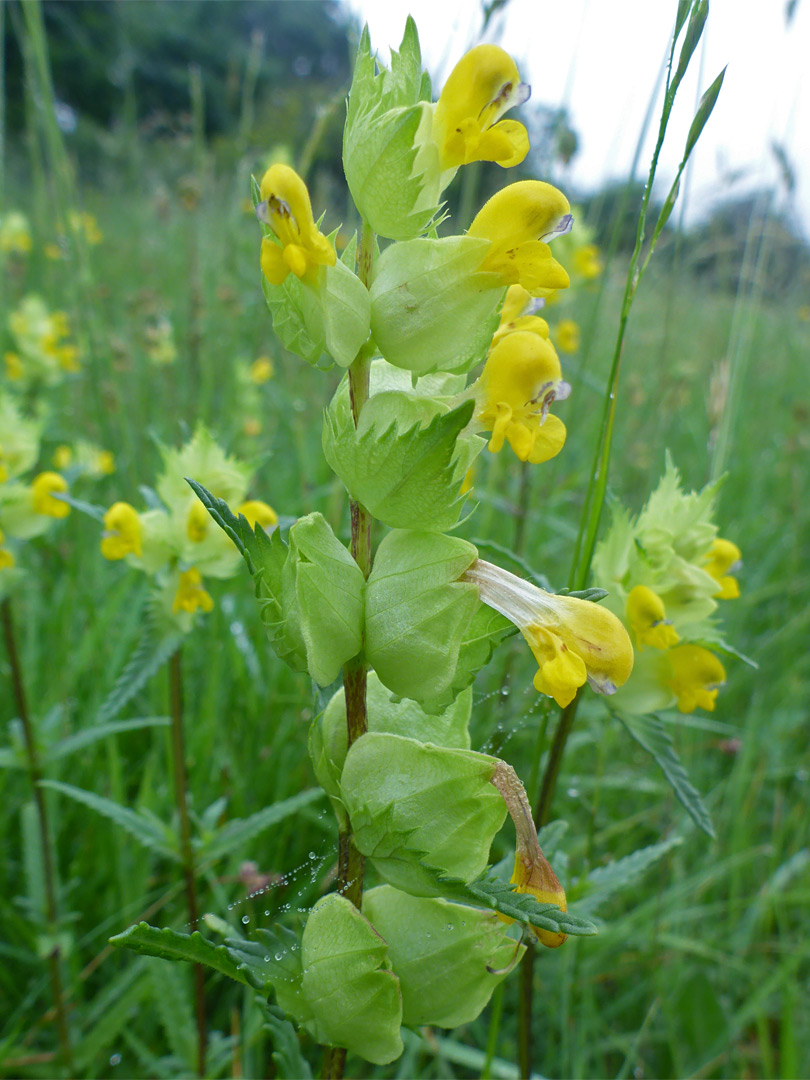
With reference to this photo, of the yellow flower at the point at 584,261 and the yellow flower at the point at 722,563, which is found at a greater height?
the yellow flower at the point at 584,261

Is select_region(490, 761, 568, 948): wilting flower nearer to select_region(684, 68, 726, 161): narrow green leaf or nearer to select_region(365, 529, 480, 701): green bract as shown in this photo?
select_region(365, 529, 480, 701): green bract

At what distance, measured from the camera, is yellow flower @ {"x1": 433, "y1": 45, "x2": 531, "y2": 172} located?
68cm

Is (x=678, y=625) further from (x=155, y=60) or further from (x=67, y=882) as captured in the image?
(x=155, y=60)

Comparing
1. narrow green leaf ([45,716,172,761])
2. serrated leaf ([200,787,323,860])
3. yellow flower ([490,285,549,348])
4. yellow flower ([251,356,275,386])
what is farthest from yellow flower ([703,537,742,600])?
yellow flower ([251,356,275,386])

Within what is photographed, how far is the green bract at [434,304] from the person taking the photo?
2.17 feet

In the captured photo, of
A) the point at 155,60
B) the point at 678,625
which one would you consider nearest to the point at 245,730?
the point at 678,625

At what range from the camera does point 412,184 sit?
66 cm

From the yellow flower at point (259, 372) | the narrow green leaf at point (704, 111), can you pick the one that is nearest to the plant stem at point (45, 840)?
the narrow green leaf at point (704, 111)

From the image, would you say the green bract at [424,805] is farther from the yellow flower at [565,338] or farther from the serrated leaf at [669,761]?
the yellow flower at [565,338]

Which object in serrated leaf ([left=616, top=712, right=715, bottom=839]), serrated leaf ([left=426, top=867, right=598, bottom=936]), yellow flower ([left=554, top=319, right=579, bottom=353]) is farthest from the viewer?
yellow flower ([left=554, top=319, right=579, bottom=353])

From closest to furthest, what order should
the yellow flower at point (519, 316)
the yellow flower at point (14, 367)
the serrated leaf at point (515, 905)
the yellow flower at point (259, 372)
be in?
the serrated leaf at point (515, 905) < the yellow flower at point (519, 316) < the yellow flower at point (14, 367) < the yellow flower at point (259, 372)

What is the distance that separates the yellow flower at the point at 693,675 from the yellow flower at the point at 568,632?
1.47ft

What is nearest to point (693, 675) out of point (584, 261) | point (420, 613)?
point (420, 613)

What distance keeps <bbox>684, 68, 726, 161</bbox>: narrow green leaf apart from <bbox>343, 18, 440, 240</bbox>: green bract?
30cm
